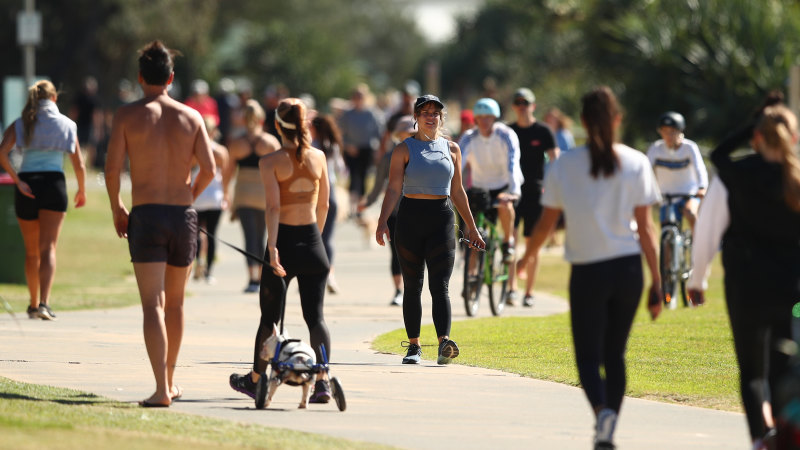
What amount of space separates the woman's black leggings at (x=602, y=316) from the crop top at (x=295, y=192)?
2.44m

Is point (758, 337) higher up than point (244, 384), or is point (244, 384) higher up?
point (758, 337)

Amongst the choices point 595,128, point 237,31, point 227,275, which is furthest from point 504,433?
point 237,31

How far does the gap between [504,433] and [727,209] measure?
69.3 inches

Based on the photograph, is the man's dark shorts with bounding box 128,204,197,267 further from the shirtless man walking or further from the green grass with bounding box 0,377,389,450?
the green grass with bounding box 0,377,389,450

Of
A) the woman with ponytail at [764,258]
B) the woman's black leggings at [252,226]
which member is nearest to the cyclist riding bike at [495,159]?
the woman's black leggings at [252,226]

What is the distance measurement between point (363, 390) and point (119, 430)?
7.37 ft

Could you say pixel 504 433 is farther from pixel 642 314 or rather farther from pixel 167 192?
pixel 642 314

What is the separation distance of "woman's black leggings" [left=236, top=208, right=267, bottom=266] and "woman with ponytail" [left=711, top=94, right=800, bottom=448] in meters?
10.4

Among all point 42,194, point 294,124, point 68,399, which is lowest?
point 68,399

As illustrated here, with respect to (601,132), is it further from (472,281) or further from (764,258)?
(472,281)

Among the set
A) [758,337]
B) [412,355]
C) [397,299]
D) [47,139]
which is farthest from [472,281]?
[758,337]

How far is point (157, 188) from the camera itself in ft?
28.2

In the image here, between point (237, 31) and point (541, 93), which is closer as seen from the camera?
point (541, 93)

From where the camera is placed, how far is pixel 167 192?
859 centimetres
